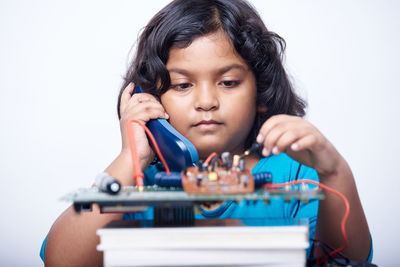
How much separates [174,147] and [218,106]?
0.63 ft

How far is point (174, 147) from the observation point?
984 millimetres

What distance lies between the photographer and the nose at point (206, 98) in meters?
1.09

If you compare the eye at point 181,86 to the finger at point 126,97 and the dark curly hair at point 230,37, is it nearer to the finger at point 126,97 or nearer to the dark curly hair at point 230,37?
the dark curly hair at point 230,37

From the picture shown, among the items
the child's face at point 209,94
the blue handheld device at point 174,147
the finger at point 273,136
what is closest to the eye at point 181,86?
the child's face at point 209,94

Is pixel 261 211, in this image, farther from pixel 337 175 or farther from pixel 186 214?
pixel 186 214

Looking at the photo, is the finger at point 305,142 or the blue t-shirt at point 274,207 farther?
the blue t-shirt at point 274,207

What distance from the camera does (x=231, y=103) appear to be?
44.1 inches

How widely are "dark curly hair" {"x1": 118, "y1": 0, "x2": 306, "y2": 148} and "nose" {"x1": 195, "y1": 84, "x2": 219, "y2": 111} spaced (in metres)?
0.12

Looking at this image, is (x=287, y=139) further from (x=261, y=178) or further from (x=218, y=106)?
(x=218, y=106)

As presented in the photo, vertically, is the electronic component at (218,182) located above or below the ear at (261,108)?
below

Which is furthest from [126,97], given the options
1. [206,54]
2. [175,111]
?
[206,54]

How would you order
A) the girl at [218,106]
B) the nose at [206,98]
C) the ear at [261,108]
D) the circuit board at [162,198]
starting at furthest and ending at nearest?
the ear at [261,108]
the nose at [206,98]
the girl at [218,106]
the circuit board at [162,198]

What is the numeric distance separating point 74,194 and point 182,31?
68 cm

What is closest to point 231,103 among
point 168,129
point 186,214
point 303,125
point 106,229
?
point 168,129
